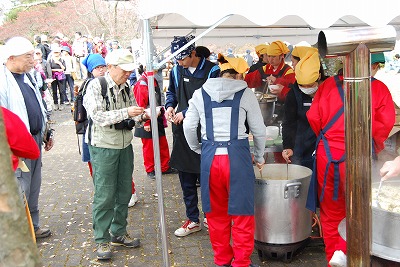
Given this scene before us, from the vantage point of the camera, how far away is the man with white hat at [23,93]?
13.6 ft

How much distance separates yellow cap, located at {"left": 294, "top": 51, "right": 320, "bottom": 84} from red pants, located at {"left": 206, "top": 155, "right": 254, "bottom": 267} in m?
1.03

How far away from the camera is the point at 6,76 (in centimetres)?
418

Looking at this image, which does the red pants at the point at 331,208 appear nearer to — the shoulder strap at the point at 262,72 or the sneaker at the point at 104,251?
the sneaker at the point at 104,251

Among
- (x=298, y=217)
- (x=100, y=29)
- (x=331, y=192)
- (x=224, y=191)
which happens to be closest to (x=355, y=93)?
(x=331, y=192)

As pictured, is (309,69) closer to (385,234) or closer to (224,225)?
(224,225)

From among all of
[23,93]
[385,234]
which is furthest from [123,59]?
[385,234]

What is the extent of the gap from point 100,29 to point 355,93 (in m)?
31.2

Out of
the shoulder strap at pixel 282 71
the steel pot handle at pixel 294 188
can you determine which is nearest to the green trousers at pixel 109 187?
the steel pot handle at pixel 294 188

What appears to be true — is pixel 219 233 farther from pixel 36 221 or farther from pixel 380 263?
pixel 36 221

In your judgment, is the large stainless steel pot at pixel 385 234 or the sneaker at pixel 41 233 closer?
the large stainless steel pot at pixel 385 234

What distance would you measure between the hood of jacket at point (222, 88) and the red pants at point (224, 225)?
49 centimetres

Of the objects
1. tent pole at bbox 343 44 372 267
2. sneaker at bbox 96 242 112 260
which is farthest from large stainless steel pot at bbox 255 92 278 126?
tent pole at bbox 343 44 372 267

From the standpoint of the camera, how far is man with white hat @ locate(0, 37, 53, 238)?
414cm

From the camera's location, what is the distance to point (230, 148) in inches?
139
